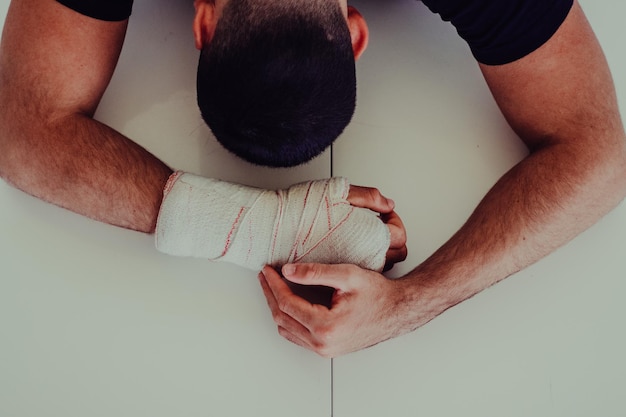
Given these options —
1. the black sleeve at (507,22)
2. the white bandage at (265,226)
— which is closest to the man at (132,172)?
the white bandage at (265,226)

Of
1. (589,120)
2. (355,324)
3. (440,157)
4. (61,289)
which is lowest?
(61,289)

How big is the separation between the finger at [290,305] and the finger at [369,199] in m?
0.16

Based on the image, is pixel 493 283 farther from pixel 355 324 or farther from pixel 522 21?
pixel 522 21

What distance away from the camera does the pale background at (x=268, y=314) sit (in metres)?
0.83

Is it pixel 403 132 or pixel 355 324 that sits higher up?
pixel 403 132

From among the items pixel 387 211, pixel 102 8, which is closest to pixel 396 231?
pixel 387 211

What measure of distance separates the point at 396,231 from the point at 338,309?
16 cm

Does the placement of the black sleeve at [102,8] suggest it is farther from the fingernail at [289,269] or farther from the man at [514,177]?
the fingernail at [289,269]

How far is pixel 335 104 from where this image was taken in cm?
77

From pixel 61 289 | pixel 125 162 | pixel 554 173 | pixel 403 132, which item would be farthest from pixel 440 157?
pixel 61 289

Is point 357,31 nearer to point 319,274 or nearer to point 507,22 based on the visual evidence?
point 507,22

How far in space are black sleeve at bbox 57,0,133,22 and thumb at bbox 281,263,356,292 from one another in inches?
18.0

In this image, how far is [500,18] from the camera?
849mm

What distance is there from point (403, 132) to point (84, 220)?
1.77 feet
